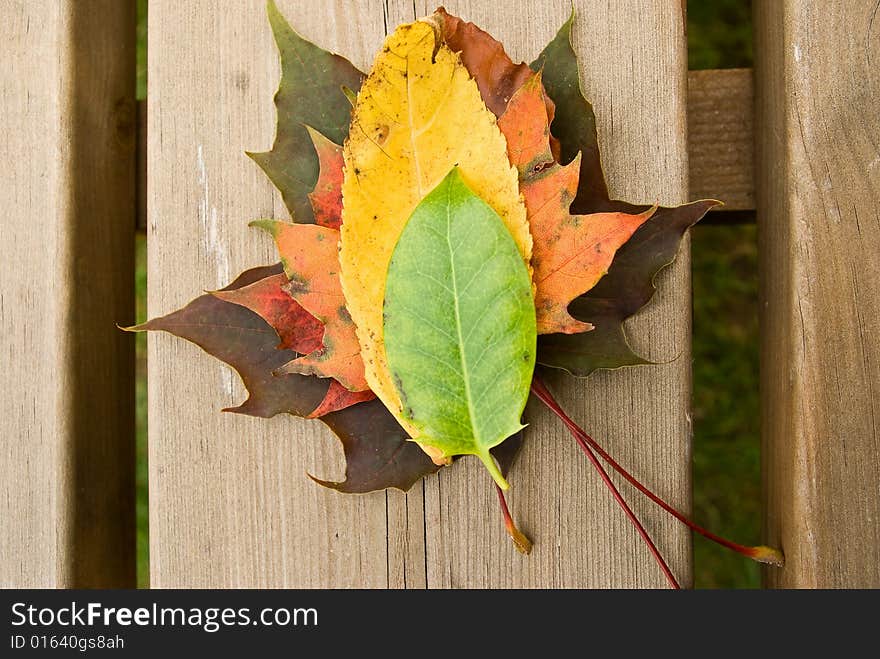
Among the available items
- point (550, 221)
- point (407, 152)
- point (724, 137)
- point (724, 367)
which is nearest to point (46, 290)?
point (407, 152)

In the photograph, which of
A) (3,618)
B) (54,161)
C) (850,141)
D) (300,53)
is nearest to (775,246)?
(850,141)

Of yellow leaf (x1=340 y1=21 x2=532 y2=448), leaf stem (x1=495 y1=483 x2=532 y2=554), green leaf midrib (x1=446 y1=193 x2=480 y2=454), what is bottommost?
leaf stem (x1=495 y1=483 x2=532 y2=554)

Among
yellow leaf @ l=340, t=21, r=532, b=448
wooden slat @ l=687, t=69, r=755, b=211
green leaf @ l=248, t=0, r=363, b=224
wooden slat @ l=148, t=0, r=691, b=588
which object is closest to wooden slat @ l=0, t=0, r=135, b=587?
wooden slat @ l=148, t=0, r=691, b=588

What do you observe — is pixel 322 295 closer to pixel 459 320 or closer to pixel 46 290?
pixel 459 320

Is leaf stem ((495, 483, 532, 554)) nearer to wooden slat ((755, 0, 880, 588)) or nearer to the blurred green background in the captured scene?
wooden slat ((755, 0, 880, 588))

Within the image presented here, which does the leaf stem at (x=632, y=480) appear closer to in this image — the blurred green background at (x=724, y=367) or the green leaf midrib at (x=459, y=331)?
the green leaf midrib at (x=459, y=331)

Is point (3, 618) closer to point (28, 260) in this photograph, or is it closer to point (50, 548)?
point (50, 548)
